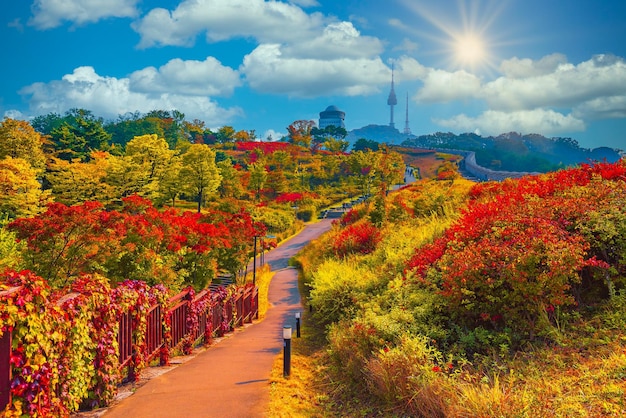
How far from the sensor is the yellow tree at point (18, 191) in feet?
99.9

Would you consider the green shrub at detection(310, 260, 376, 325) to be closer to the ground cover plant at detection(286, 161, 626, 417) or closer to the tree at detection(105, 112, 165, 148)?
the ground cover plant at detection(286, 161, 626, 417)

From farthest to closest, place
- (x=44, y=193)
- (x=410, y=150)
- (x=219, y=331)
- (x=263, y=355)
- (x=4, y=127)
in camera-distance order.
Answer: (x=410, y=150)
(x=4, y=127)
(x=44, y=193)
(x=219, y=331)
(x=263, y=355)

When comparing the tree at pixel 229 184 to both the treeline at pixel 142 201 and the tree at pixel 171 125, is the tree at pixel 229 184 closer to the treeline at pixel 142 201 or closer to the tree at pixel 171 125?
the treeline at pixel 142 201

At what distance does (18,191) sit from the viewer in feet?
109

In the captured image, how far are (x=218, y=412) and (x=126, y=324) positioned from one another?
74.7 inches

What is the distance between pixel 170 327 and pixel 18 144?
43471mm

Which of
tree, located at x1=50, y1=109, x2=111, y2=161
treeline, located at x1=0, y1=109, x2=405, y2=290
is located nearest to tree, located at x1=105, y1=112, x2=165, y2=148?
treeline, located at x1=0, y1=109, x2=405, y2=290

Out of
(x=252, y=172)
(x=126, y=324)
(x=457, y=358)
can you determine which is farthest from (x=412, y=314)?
(x=252, y=172)

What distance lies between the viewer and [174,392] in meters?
6.26

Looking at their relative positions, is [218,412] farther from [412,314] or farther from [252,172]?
[252,172]

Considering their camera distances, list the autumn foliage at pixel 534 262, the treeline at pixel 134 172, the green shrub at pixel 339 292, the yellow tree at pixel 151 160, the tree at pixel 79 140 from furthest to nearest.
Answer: the tree at pixel 79 140 → the yellow tree at pixel 151 160 → the treeline at pixel 134 172 → the green shrub at pixel 339 292 → the autumn foliage at pixel 534 262

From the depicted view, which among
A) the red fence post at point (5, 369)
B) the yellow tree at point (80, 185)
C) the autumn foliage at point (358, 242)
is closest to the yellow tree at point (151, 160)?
the yellow tree at point (80, 185)

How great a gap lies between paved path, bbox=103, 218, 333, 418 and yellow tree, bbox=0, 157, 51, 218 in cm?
2652

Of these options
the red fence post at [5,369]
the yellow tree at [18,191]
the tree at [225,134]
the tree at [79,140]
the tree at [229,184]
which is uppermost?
the tree at [225,134]
